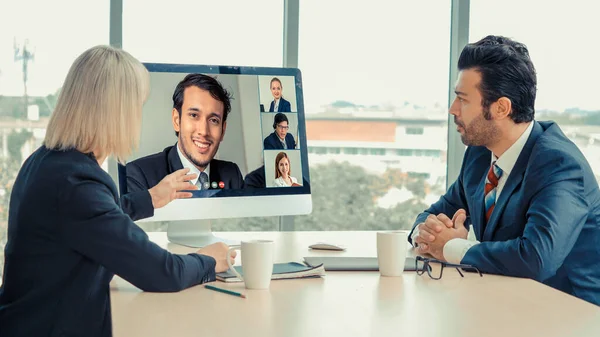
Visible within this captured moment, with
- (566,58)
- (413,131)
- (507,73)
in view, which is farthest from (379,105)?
(507,73)

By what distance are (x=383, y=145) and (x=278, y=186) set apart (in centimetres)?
188

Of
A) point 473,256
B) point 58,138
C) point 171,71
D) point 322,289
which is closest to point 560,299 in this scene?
point 473,256

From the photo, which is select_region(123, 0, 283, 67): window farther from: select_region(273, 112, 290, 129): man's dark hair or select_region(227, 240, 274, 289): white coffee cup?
select_region(227, 240, 274, 289): white coffee cup

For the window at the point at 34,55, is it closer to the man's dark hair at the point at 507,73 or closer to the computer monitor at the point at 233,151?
the computer monitor at the point at 233,151

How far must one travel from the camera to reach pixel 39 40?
388 centimetres

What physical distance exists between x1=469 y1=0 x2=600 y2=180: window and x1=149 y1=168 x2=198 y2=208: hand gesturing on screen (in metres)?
2.53

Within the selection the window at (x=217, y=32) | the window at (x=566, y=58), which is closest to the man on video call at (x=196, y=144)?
the window at (x=217, y=32)

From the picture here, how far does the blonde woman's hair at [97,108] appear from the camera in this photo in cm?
171

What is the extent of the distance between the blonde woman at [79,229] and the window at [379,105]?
2453 mm

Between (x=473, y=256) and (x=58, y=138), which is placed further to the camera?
(x=473, y=256)

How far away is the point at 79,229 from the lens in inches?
63.7

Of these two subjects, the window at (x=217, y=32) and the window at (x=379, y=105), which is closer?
the window at (x=217, y=32)

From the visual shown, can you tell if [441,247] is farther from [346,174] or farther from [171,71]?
[346,174]

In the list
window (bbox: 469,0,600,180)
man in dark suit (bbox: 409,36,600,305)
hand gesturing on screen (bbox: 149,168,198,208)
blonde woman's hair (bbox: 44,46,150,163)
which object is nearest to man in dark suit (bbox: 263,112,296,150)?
hand gesturing on screen (bbox: 149,168,198,208)
